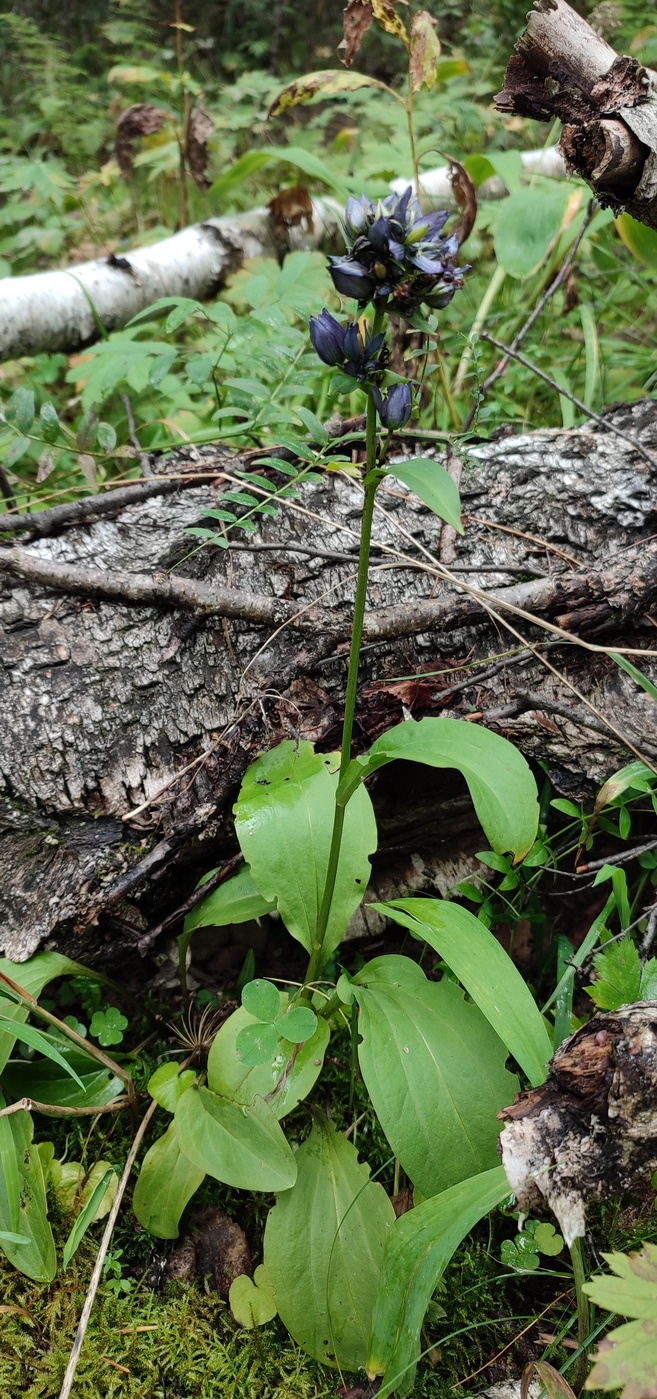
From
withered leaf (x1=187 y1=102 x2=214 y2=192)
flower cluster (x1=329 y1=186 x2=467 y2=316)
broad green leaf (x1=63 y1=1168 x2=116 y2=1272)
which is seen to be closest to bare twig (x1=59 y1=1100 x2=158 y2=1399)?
broad green leaf (x1=63 y1=1168 x2=116 y2=1272)


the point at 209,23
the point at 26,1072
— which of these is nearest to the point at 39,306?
the point at 26,1072

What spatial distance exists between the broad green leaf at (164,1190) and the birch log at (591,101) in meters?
2.07

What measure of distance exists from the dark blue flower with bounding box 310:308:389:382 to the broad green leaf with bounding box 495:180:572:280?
6.64ft

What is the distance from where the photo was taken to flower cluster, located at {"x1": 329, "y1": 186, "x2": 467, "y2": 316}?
1101 mm

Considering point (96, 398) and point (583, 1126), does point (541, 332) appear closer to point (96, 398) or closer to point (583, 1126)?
point (96, 398)

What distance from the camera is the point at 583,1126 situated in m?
1.17

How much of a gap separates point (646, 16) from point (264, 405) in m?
A: 3.97

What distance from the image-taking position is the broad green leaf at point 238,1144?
4.55 feet

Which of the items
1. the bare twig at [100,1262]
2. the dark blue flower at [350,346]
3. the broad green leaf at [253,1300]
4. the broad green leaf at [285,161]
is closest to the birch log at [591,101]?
the dark blue flower at [350,346]

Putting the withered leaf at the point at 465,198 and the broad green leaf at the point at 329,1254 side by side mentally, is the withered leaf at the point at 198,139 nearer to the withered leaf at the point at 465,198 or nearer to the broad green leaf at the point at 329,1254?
the withered leaf at the point at 465,198

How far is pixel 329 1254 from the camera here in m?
1.40

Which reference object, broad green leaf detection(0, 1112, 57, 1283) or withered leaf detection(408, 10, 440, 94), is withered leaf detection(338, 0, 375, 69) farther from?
broad green leaf detection(0, 1112, 57, 1283)

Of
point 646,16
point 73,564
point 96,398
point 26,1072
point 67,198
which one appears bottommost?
point 26,1072

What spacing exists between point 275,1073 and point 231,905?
0.35 m
